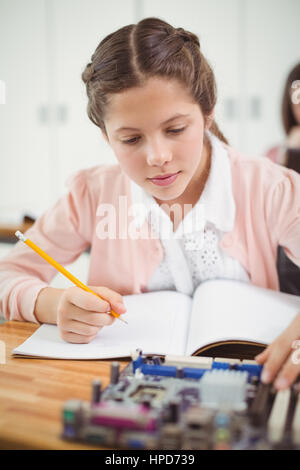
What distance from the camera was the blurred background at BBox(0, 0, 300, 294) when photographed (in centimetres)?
213

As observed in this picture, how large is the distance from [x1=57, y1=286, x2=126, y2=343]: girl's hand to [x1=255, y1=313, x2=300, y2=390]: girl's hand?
174 millimetres

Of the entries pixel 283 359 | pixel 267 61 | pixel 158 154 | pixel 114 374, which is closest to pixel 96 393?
pixel 114 374

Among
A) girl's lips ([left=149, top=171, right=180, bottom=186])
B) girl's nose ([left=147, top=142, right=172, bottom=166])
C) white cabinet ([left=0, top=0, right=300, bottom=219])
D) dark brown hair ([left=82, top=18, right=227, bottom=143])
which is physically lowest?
girl's lips ([left=149, top=171, right=180, bottom=186])

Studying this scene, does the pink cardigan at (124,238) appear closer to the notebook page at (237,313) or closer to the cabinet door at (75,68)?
the notebook page at (237,313)

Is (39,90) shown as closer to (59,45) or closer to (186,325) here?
(59,45)

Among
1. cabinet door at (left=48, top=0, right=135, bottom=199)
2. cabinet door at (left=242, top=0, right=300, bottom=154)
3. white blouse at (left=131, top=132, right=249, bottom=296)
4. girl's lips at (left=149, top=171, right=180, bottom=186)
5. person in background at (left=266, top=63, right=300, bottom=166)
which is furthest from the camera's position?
cabinet door at (left=48, top=0, right=135, bottom=199)

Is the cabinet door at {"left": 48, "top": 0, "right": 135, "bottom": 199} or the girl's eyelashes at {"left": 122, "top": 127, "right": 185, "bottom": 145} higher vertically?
the cabinet door at {"left": 48, "top": 0, "right": 135, "bottom": 199}

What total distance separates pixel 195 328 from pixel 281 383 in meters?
0.16

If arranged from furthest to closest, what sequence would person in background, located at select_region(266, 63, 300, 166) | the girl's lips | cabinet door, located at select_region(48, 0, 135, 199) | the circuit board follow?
1. cabinet door, located at select_region(48, 0, 135, 199)
2. person in background, located at select_region(266, 63, 300, 166)
3. the girl's lips
4. the circuit board

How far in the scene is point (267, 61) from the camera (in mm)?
2160

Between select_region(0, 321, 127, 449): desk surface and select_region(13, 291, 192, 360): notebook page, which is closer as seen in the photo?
Answer: select_region(0, 321, 127, 449): desk surface

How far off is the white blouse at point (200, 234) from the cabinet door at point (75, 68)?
1.62m

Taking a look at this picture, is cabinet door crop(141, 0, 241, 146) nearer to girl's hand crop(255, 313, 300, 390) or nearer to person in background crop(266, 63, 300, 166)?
person in background crop(266, 63, 300, 166)

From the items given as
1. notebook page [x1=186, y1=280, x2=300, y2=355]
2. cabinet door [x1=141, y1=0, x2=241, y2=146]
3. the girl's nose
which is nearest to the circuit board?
notebook page [x1=186, y1=280, x2=300, y2=355]
